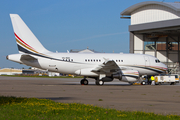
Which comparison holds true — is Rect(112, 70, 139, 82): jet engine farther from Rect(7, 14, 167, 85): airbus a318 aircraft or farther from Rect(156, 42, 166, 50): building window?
Rect(156, 42, 166, 50): building window

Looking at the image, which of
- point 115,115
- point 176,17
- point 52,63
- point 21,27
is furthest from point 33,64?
point 176,17

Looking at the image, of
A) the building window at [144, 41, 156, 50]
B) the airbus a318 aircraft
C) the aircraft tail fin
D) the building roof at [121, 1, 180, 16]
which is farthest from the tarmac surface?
the building window at [144, 41, 156, 50]

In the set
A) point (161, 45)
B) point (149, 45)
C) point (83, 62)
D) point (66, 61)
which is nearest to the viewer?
point (66, 61)

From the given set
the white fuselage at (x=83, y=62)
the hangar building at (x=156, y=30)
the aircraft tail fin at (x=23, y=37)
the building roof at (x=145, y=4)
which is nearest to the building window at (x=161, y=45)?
the hangar building at (x=156, y=30)

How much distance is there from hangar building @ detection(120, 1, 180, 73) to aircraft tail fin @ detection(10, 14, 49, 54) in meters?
28.5

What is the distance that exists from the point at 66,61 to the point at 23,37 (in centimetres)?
581

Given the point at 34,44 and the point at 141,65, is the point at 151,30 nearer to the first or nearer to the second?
the point at 141,65

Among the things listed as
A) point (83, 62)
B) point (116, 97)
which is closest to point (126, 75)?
point (83, 62)

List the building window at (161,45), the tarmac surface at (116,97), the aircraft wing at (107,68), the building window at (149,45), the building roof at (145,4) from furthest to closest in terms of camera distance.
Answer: the building window at (161,45), the building window at (149,45), the building roof at (145,4), the aircraft wing at (107,68), the tarmac surface at (116,97)

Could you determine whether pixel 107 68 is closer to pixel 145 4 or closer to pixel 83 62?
pixel 83 62

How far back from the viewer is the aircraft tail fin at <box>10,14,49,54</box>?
98.7ft

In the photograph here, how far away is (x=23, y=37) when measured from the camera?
30094 mm

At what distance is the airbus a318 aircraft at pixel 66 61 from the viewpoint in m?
30.0

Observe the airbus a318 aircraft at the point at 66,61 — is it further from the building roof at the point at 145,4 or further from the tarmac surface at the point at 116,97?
the building roof at the point at 145,4
